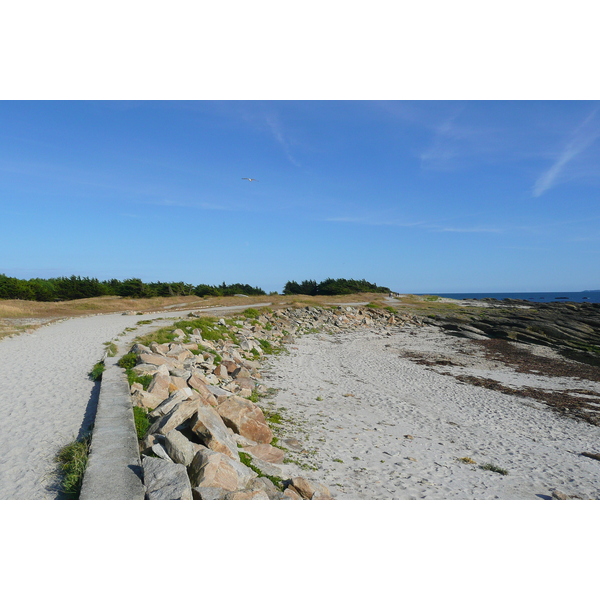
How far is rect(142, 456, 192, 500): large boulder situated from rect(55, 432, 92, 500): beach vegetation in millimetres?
826

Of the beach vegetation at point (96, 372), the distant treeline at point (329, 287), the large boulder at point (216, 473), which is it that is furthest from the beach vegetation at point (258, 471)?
the distant treeline at point (329, 287)

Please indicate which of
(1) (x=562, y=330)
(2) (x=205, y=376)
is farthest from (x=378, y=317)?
(2) (x=205, y=376)

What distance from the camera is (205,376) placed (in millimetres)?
12461

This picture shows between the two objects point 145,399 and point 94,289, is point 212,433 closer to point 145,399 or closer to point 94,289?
point 145,399

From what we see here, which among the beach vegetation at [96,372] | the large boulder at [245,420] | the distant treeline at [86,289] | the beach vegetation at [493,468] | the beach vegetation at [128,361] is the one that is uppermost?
the distant treeline at [86,289]

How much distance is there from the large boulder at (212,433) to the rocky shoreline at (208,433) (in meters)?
0.02

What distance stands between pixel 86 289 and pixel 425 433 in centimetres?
4990

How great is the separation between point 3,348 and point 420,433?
15.5 meters

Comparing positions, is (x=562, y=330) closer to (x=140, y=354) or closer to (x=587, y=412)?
(x=587, y=412)

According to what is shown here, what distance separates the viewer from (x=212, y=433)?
23.3 feet

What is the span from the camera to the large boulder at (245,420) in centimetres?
881

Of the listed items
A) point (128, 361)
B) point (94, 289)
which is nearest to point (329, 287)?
point (94, 289)

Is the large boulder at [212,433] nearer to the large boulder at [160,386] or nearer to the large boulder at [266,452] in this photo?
the large boulder at [266,452]

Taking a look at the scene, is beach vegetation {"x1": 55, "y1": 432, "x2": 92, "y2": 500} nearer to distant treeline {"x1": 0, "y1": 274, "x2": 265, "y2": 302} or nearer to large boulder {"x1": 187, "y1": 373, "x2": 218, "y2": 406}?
large boulder {"x1": 187, "y1": 373, "x2": 218, "y2": 406}
